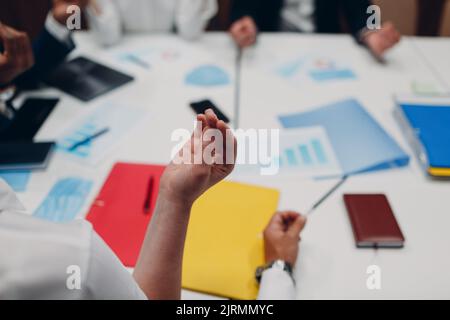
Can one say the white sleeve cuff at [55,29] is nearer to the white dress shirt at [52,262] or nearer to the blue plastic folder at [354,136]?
the blue plastic folder at [354,136]

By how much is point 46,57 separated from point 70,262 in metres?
1.12

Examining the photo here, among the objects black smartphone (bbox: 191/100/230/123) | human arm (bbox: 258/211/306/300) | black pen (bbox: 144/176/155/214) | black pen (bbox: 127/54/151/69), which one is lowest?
human arm (bbox: 258/211/306/300)

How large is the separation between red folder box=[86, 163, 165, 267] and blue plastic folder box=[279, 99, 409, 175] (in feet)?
1.51

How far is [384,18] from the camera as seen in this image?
258cm

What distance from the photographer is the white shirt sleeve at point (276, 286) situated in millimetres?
787

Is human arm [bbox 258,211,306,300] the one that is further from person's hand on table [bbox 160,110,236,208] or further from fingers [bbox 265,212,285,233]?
person's hand on table [bbox 160,110,236,208]

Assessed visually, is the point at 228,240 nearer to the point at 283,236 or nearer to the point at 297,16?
the point at 283,236

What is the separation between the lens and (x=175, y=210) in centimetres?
69

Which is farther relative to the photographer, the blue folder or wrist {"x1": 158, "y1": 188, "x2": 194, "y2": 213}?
the blue folder

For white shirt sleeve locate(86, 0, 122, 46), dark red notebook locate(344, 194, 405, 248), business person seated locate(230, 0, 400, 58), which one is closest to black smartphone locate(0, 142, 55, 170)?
white shirt sleeve locate(86, 0, 122, 46)

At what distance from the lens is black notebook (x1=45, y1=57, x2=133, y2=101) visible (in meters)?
1.40

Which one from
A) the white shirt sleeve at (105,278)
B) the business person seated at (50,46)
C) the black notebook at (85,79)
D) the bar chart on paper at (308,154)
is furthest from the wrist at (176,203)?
the business person seated at (50,46)
